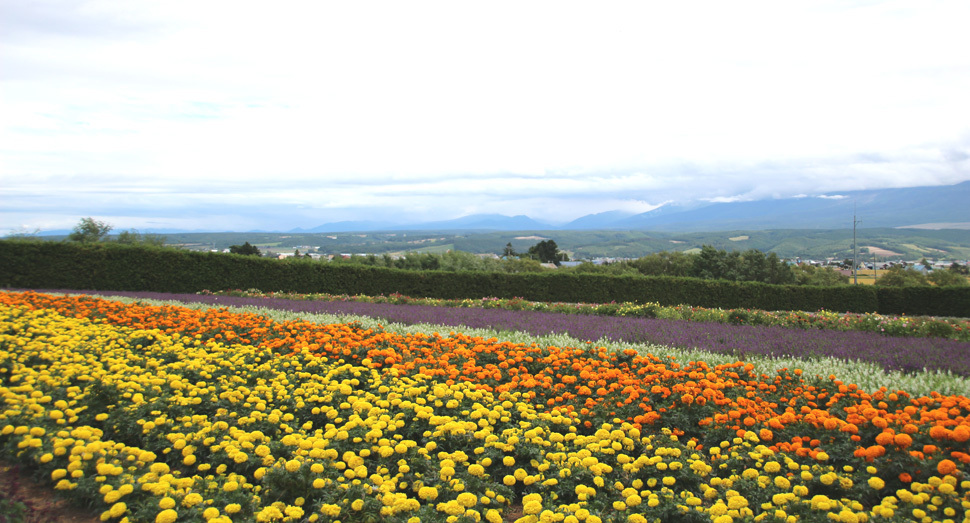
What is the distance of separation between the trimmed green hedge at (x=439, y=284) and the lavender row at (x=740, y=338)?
8.89m

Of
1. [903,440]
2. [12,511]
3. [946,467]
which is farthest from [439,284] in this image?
[946,467]

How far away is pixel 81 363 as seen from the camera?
6.11 meters

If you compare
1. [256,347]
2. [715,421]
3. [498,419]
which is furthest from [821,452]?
[256,347]

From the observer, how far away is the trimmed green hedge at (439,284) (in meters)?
20.5

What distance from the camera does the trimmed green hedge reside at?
67.4ft

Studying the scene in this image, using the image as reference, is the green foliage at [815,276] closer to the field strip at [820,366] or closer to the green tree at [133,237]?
the field strip at [820,366]

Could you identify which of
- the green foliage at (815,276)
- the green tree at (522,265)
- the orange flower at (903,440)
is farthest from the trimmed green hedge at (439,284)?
the green tree at (522,265)

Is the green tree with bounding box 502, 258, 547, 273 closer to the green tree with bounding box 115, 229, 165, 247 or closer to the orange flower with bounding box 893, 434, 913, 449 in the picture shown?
the green tree with bounding box 115, 229, 165, 247

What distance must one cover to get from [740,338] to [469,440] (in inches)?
290

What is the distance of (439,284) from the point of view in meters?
22.2

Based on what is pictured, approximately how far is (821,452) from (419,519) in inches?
124

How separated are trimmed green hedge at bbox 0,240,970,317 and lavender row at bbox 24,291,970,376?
889 centimetres

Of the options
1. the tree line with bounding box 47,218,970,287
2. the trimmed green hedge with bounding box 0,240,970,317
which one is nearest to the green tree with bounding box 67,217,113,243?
the tree line with bounding box 47,218,970,287

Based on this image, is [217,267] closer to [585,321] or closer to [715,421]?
[585,321]
